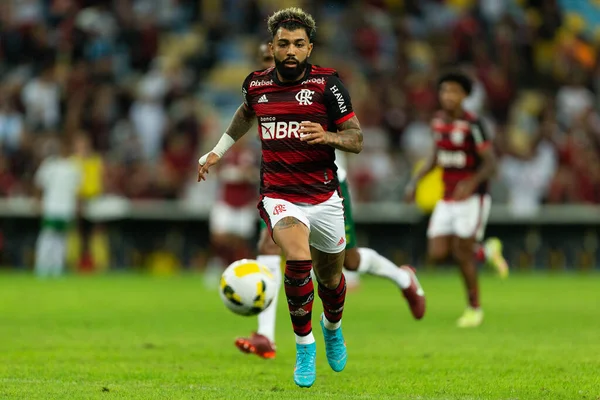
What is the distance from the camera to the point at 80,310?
1411cm

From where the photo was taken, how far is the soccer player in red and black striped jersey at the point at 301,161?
24.0ft

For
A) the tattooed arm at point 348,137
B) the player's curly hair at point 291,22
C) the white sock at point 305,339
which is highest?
the player's curly hair at point 291,22

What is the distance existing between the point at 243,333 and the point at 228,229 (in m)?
7.43

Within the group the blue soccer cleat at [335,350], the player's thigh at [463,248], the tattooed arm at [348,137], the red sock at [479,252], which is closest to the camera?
the tattooed arm at [348,137]

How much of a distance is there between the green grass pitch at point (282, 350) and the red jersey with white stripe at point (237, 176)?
6.82 feet

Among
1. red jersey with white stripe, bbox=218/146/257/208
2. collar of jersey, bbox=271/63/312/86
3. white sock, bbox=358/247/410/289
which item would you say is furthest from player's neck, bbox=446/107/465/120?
red jersey with white stripe, bbox=218/146/257/208

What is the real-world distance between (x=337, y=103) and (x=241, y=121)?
838 millimetres

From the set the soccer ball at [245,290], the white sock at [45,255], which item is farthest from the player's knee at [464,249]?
the white sock at [45,255]

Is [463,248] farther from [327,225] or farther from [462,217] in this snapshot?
[327,225]

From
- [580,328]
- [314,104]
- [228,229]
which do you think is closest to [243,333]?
[580,328]

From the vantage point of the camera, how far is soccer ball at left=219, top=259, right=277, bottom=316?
8023mm

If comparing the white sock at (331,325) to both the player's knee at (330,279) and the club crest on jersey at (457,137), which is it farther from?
the club crest on jersey at (457,137)

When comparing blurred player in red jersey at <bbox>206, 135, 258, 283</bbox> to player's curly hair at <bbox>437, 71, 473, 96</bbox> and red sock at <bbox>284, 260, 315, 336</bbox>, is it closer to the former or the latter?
player's curly hair at <bbox>437, 71, 473, 96</bbox>

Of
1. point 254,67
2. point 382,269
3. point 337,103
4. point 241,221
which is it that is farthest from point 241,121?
point 254,67
